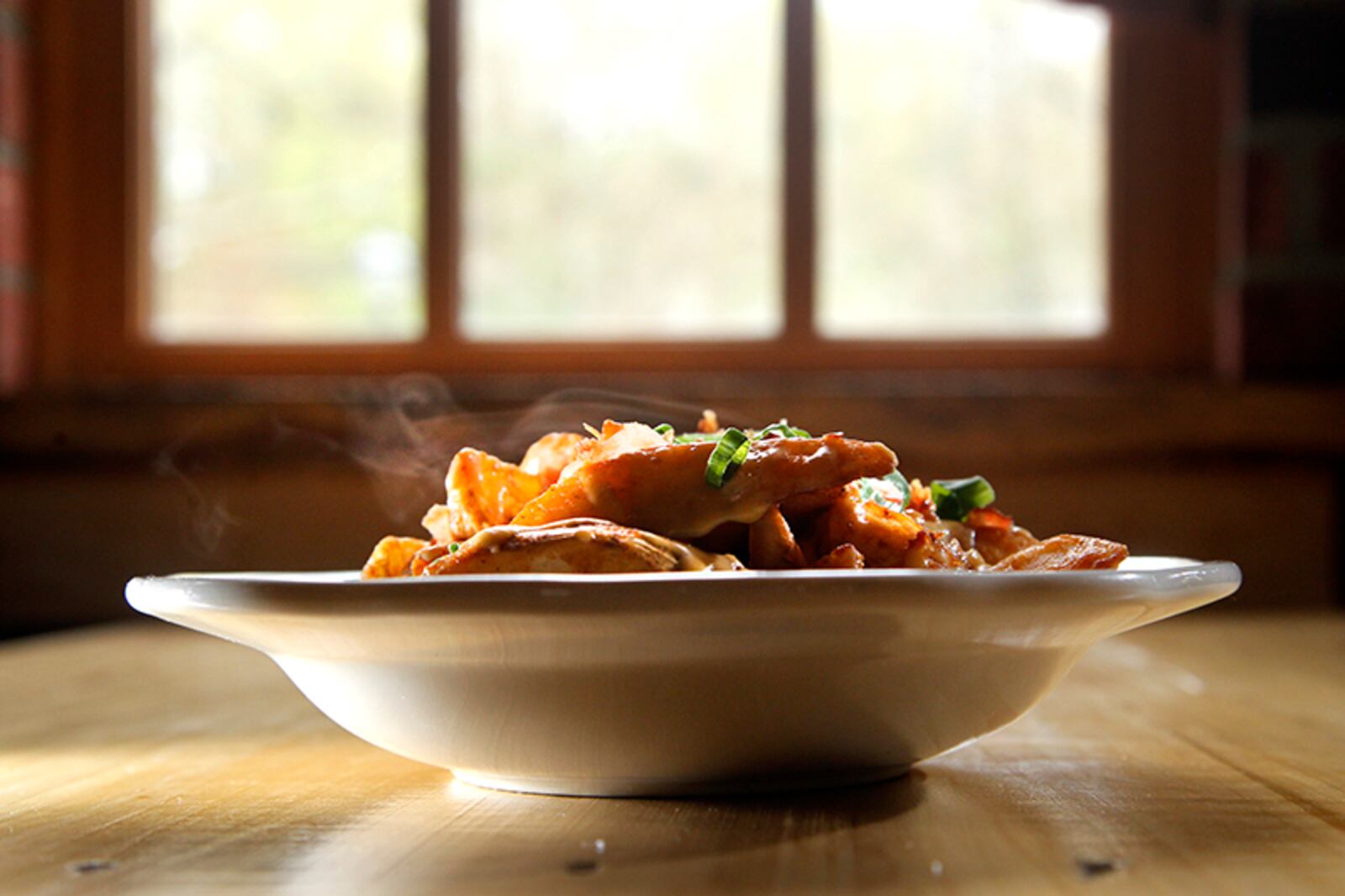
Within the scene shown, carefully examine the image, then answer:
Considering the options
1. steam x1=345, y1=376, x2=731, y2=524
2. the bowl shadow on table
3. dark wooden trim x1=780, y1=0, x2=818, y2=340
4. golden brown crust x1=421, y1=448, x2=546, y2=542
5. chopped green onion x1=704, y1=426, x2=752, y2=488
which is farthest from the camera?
dark wooden trim x1=780, y1=0, x2=818, y2=340

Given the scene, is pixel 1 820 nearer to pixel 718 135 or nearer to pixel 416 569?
pixel 416 569

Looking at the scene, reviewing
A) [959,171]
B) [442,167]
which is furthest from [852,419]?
[442,167]

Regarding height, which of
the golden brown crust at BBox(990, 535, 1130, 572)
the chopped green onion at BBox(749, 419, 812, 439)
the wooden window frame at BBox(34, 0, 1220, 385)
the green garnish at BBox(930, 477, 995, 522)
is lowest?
the golden brown crust at BBox(990, 535, 1130, 572)

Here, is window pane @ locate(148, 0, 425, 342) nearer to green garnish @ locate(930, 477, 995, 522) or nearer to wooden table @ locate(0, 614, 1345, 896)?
wooden table @ locate(0, 614, 1345, 896)

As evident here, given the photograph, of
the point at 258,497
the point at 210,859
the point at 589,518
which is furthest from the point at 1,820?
the point at 258,497

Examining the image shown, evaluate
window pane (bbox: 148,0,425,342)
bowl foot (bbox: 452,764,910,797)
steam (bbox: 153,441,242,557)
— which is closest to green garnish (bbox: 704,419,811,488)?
bowl foot (bbox: 452,764,910,797)

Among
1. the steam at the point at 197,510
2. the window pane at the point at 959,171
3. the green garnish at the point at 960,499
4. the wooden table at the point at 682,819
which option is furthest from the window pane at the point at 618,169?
the green garnish at the point at 960,499

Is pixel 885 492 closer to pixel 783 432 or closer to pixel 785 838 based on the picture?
pixel 783 432
